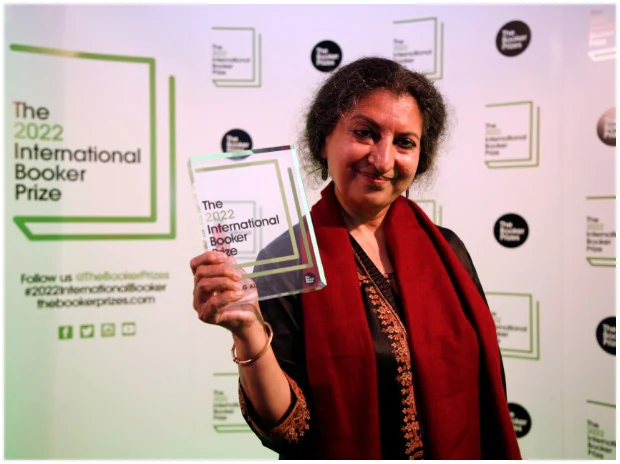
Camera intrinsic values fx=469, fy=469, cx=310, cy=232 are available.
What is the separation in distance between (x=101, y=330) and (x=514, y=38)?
6.54 feet

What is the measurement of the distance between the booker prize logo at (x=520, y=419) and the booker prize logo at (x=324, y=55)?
5.10 feet

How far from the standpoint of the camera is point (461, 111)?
1.84 metres

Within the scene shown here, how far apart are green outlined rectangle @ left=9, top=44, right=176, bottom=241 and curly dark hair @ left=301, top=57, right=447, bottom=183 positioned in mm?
824

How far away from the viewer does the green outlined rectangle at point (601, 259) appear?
1.80m

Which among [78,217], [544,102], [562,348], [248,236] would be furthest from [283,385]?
[544,102]

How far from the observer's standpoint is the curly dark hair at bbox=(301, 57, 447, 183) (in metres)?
1.09

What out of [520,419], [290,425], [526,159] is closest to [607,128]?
[526,159]

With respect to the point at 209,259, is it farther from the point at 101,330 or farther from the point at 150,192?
the point at 101,330

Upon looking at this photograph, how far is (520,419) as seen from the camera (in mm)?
1941

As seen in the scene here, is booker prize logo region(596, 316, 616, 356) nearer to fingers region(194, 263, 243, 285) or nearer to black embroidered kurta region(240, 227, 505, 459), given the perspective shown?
black embroidered kurta region(240, 227, 505, 459)

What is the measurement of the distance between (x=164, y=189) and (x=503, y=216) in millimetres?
1336

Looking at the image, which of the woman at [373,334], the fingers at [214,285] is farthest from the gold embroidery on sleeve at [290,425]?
the fingers at [214,285]

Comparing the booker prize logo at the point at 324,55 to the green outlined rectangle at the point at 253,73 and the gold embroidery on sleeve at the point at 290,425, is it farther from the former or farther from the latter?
the gold embroidery on sleeve at the point at 290,425

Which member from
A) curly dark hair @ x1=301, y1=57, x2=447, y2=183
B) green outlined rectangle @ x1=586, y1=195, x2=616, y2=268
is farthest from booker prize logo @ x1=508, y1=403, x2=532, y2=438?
curly dark hair @ x1=301, y1=57, x2=447, y2=183
